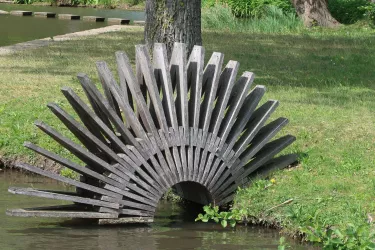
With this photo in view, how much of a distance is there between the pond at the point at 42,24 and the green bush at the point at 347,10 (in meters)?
5.94

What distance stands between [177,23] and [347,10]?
12337mm

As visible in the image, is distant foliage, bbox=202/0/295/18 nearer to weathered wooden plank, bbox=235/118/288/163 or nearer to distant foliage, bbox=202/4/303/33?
distant foliage, bbox=202/4/303/33

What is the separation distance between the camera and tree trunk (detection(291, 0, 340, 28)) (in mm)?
22031

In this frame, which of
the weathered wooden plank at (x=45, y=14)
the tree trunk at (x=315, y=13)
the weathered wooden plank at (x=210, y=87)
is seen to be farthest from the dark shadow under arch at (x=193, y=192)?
the weathered wooden plank at (x=45, y=14)

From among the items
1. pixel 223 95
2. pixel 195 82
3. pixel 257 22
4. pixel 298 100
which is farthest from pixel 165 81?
pixel 257 22

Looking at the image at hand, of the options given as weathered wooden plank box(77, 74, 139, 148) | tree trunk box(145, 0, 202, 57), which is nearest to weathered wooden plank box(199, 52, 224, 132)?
weathered wooden plank box(77, 74, 139, 148)

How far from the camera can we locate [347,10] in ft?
80.3

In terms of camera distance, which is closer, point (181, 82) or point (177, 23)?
point (181, 82)

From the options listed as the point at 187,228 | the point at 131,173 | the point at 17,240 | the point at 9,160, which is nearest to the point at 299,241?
the point at 187,228

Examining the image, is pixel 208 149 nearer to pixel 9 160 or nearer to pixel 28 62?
pixel 9 160

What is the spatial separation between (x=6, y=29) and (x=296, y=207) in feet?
50.3

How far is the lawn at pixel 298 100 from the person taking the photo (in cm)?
882

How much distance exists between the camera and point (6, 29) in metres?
22.6

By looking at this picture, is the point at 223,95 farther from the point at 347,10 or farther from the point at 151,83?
the point at 347,10
